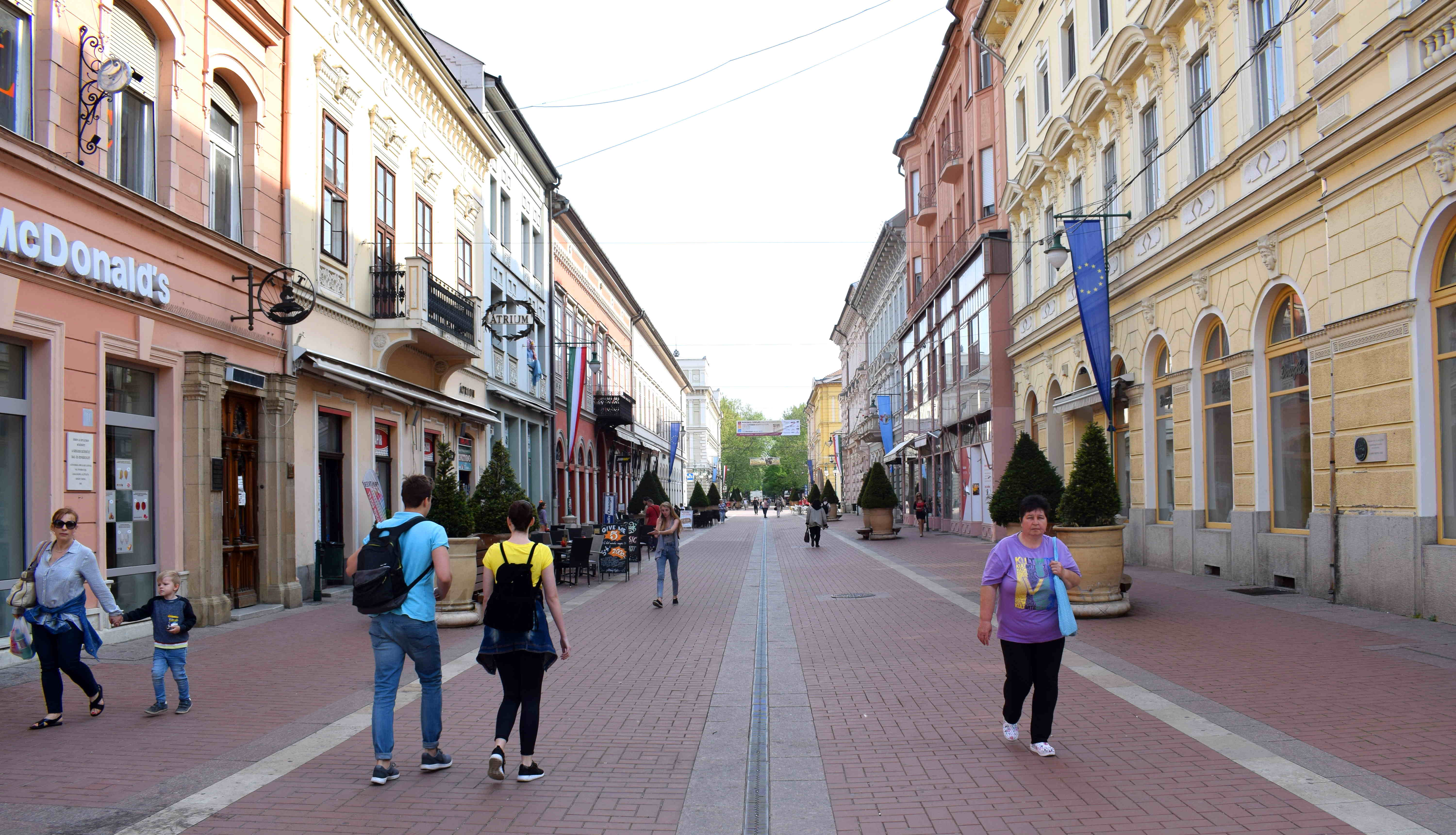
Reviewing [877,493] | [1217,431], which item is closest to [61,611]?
[1217,431]

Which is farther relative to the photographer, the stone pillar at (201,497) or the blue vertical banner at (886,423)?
the blue vertical banner at (886,423)

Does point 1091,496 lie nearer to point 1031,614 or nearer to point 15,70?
point 1031,614

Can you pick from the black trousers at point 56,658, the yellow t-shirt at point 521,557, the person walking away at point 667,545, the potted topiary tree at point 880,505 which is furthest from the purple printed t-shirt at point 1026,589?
the potted topiary tree at point 880,505

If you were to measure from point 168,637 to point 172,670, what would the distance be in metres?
0.25

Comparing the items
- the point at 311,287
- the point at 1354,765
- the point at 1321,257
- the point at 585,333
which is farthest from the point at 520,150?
the point at 1354,765

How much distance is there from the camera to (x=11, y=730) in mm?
7250

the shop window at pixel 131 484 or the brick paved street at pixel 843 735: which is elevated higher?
the shop window at pixel 131 484

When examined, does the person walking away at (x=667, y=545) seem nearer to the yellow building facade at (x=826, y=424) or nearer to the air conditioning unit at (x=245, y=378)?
the air conditioning unit at (x=245, y=378)

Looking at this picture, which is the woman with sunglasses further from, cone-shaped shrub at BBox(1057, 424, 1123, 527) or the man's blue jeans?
cone-shaped shrub at BBox(1057, 424, 1123, 527)

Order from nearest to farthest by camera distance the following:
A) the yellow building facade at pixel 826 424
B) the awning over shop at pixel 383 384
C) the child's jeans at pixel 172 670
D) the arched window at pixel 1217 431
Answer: the child's jeans at pixel 172 670 < the awning over shop at pixel 383 384 < the arched window at pixel 1217 431 < the yellow building facade at pixel 826 424

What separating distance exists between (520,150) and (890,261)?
26.3m

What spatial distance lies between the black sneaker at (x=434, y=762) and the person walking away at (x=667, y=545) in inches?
345

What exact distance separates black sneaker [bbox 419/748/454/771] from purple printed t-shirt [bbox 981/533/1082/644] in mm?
3306

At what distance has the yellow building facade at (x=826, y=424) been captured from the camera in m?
103
